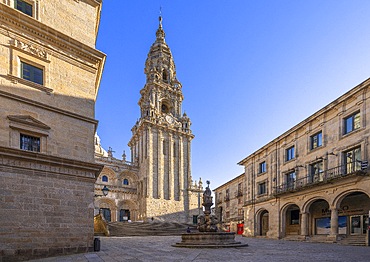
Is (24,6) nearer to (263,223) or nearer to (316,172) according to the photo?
(316,172)

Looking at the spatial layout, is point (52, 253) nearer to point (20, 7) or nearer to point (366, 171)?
point (20, 7)

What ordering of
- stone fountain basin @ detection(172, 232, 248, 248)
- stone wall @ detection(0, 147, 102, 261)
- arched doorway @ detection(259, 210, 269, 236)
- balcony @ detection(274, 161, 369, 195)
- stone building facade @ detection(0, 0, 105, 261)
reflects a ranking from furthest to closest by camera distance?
arched doorway @ detection(259, 210, 269, 236) < balcony @ detection(274, 161, 369, 195) < stone fountain basin @ detection(172, 232, 248, 248) < stone building facade @ detection(0, 0, 105, 261) < stone wall @ detection(0, 147, 102, 261)

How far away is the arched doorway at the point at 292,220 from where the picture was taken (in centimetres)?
2788

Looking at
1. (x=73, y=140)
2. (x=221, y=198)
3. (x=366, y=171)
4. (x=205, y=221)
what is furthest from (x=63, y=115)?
(x=221, y=198)

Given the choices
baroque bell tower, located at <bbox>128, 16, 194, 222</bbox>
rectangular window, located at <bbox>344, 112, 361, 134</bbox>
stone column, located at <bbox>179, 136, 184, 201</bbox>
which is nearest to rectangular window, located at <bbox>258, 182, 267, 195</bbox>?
rectangular window, located at <bbox>344, 112, 361, 134</bbox>

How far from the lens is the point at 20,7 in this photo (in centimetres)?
1315

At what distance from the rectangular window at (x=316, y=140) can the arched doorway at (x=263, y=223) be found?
11.5 metres

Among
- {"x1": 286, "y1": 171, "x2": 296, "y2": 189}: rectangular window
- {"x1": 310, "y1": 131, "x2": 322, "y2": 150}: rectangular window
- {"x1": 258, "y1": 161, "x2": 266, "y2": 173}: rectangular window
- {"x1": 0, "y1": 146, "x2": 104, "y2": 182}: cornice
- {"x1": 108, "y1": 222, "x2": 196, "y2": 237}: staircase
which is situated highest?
{"x1": 310, "y1": 131, "x2": 322, "y2": 150}: rectangular window

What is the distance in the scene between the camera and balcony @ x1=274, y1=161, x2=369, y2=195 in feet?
63.3

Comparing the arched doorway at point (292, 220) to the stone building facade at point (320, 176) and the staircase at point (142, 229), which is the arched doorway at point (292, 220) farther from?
the staircase at point (142, 229)

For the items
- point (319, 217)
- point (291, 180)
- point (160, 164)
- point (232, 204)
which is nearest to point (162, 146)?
point (160, 164)

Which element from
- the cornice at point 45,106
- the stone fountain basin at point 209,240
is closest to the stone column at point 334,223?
the stone fountain basin at point 209,240

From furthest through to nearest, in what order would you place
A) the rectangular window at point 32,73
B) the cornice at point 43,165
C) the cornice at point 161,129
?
the cornice at point 161,129, the rectangular window at point 32,73, the cornice at point 43,165

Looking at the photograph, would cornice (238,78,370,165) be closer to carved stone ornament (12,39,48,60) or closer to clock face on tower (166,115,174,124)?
carved stone ornament (12,39,48,60)
